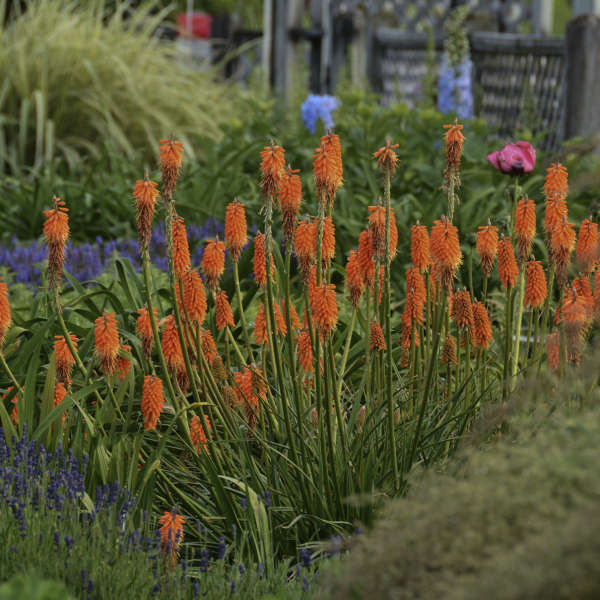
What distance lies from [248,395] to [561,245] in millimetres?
852

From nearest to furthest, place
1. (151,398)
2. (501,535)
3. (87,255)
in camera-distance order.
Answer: (501,535) → (151,398) → (87,255)

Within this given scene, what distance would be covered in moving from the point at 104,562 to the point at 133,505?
0.32 m

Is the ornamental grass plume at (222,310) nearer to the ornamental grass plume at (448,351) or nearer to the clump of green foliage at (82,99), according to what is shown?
the ornamental grass plume at (448,351)

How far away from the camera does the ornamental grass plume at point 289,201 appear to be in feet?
6.29

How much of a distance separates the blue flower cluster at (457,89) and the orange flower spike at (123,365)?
14.7 feet

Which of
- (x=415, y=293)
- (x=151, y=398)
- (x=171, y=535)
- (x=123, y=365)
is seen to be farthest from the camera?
(x=123, y=365)

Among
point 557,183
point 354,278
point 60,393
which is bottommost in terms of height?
point 60,393

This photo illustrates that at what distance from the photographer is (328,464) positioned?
2.17m

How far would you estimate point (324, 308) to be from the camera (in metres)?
1.95

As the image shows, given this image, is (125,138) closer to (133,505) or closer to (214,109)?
(214,109)

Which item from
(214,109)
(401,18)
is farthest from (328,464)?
(401,18)

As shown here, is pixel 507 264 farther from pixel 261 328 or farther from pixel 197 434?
pixel 197 434

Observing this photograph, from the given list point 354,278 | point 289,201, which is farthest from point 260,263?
point 289,201

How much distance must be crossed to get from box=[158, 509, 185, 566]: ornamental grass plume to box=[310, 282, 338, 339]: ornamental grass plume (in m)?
0.50
